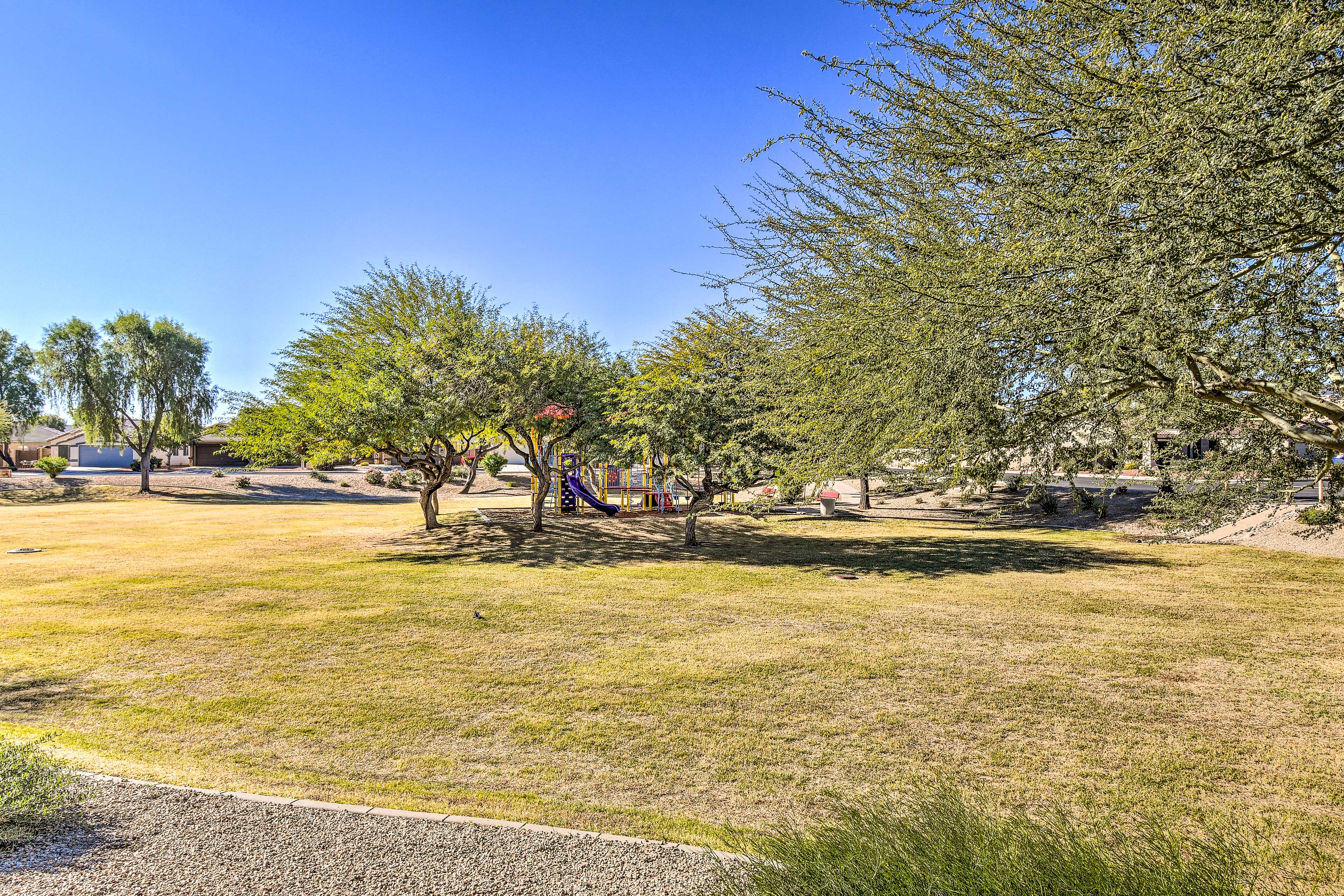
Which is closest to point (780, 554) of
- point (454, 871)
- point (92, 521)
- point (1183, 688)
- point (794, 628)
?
point (794, 628)

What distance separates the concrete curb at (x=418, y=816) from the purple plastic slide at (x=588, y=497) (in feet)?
69.1

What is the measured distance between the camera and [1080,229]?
400cm

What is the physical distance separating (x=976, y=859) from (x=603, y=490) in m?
25.0

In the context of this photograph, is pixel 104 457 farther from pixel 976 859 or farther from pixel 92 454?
pixel 976 859

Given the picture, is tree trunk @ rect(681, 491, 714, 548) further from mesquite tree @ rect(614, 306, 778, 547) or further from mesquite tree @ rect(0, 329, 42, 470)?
mesquite tree @ rect(0, 329, 42, 470)

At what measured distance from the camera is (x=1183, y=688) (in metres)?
7.32

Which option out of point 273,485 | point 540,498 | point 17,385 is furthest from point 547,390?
point 17,385

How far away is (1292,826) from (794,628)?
231 inches

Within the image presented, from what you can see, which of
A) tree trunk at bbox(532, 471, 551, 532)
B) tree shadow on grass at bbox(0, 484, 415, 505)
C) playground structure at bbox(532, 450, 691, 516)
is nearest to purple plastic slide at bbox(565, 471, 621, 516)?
playground structure at bbox(532, 450, 691, 516)

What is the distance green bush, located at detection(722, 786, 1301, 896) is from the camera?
3008 millimetres

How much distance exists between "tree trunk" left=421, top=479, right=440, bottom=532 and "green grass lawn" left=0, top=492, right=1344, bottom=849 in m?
5.60

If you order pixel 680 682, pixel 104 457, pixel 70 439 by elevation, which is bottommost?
pixel 680 682

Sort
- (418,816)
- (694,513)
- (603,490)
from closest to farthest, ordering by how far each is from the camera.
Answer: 1. (418,816)
2. (694,513)
3. (603,490)

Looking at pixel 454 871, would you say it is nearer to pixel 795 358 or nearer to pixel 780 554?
pixel 795 358
